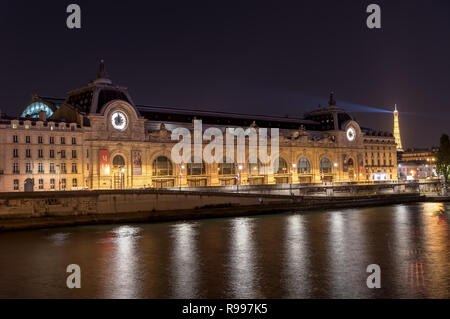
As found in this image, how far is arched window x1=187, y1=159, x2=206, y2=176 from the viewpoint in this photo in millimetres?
83562

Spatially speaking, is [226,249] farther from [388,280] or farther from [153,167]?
[153,167]

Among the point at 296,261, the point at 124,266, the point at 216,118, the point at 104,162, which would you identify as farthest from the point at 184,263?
the point at 216,118

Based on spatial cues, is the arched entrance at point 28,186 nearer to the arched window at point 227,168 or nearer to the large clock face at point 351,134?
the arched window at point 227,168

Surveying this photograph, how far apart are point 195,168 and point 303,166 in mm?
29028

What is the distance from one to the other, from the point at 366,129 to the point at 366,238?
94.7 m

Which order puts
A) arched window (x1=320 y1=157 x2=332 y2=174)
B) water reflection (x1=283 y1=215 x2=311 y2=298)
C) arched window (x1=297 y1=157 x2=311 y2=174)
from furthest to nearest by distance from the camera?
1. arched window (x1=320 y1=157 x2=332 y2=174)
2. arched window (x1=297 y1=157 x2=311 y2=174)
3. water reflection (x1=283 y1=215 x2=311 y2=298)

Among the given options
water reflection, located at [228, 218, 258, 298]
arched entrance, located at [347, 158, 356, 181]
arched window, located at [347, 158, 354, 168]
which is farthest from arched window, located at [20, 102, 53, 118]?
arched entrance, located at [347, 158, 356, 181]

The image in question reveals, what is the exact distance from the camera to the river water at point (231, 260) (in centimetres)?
2398

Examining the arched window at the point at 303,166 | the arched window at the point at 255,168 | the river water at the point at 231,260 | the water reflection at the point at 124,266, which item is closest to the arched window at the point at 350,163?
the arched window at the point at 303,166

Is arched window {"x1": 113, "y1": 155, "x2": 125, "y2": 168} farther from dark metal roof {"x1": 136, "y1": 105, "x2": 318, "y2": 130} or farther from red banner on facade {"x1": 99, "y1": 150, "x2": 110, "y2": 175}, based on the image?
dark metal roof {"x1": 136, "y1": 105, "x2": 318, "y2": 130}

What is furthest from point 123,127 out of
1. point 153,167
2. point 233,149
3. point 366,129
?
point 366,129

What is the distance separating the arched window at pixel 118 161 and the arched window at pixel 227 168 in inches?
788

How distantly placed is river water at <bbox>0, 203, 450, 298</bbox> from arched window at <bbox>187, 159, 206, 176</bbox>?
3296cm

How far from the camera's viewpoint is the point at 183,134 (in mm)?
84688
